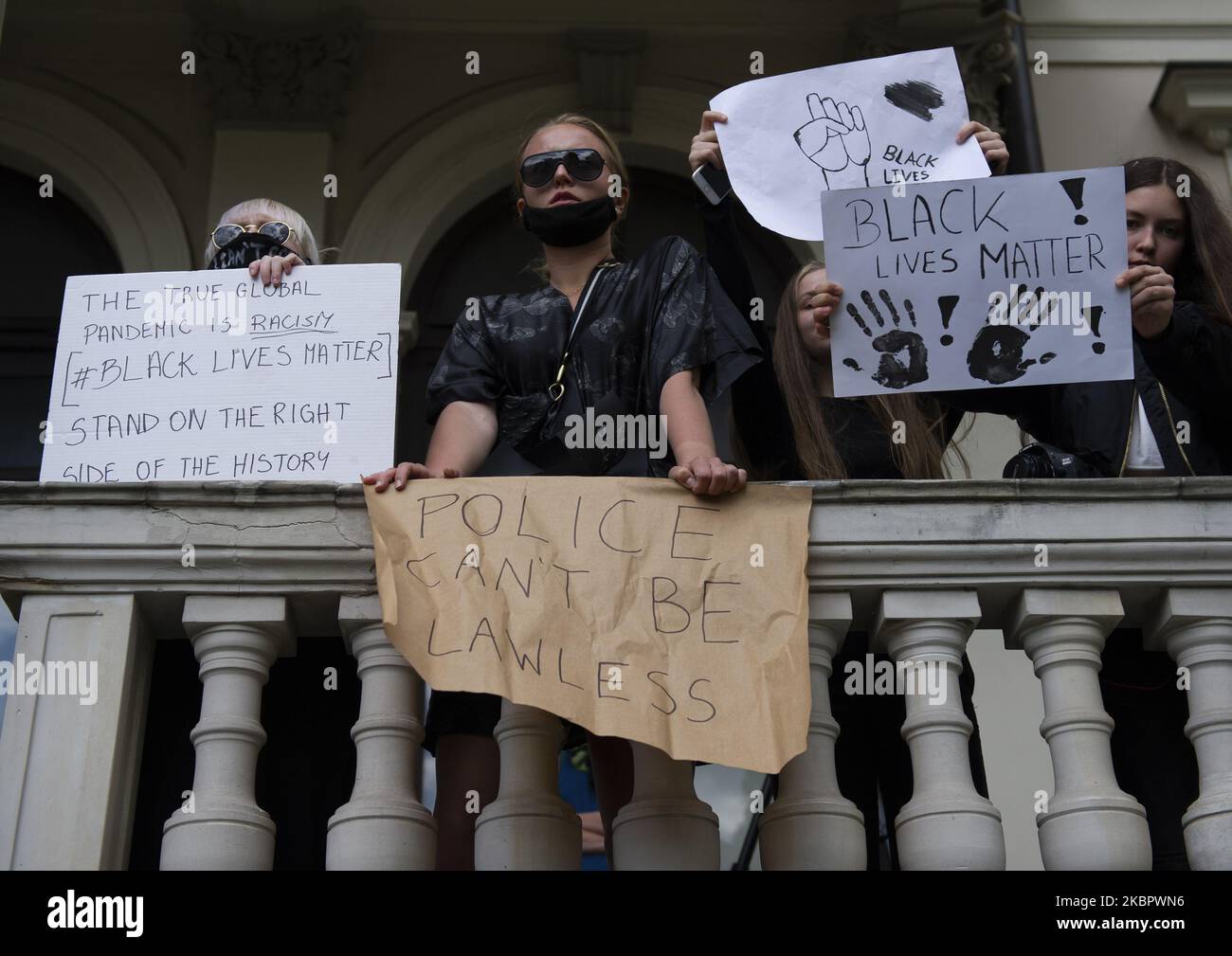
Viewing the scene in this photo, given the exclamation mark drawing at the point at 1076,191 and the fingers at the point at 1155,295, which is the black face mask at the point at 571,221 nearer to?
the exclamation mark drawing at the point at 1076,191

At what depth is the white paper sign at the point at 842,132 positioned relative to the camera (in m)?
4.33

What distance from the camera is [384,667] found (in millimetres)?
3602

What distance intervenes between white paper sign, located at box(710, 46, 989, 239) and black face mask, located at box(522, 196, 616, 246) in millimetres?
312

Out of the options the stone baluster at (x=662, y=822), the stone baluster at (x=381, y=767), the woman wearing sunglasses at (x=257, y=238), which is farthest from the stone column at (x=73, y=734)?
the woman wearing sunglasses at (x=257, y=238)

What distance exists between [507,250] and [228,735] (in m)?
4.58

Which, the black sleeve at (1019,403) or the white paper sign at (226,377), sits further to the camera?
the black sleeve at (1019,403)

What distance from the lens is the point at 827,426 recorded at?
4.30 m

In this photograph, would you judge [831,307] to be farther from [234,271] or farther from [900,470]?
[234,271]

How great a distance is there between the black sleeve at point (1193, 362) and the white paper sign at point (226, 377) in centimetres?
159

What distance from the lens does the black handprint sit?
3908 mm

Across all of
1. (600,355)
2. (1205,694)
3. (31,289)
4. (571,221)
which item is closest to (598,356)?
(600,355)

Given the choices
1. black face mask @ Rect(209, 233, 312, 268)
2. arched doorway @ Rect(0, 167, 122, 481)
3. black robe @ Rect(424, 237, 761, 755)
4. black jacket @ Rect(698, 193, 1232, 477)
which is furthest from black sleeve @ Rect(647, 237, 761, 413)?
arched doorway @ Rect(0, 167, 122, 481)

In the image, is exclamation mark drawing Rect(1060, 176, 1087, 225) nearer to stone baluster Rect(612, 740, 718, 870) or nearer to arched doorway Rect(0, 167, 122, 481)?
stone baluster Rect(612, 740, 718, 870)
